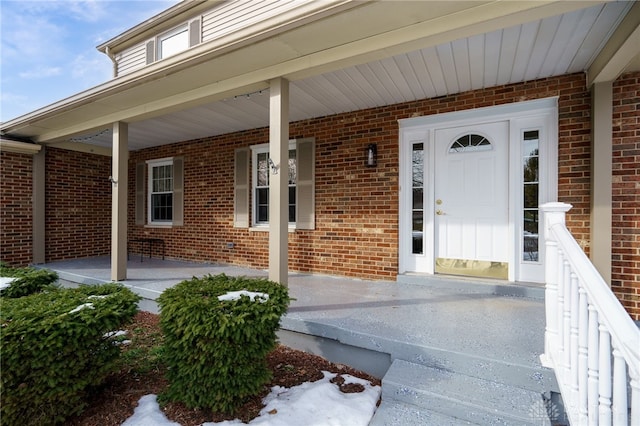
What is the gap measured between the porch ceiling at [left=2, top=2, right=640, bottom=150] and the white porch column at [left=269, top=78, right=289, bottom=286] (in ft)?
0.74

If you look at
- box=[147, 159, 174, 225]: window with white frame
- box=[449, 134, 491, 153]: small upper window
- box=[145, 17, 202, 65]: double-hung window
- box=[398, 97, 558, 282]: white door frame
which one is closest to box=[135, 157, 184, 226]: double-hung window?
box=[147, 159, 174, 225]: window with white frame

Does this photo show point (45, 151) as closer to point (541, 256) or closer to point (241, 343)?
point (241, 343)

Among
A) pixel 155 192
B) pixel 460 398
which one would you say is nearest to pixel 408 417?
pixel 460 398

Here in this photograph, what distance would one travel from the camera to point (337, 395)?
2.43m

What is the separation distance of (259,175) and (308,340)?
3719 mm

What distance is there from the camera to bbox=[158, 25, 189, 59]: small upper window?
695cm

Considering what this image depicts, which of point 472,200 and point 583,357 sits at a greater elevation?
point 472,200

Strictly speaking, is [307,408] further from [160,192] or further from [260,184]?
[160,192]

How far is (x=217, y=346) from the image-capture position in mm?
2102

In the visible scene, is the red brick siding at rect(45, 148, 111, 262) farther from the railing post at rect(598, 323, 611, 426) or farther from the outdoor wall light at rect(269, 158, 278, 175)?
the railing post at rect(598, 323, 611, 426)

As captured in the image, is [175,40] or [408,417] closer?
[408,417]

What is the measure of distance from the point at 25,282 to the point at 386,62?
177 inches

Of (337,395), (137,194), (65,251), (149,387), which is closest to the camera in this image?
(337,395)

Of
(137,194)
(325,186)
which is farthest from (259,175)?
(137,194)
